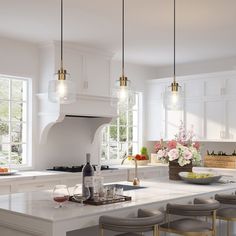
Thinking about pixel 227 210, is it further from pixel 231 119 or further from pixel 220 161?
pixel 231 119

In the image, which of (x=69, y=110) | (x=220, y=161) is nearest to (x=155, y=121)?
(x=220, y=161)

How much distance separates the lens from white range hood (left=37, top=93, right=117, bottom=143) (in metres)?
6.04

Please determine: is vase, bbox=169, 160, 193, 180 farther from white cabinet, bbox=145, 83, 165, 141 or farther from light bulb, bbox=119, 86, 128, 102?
white cabinet, bbox=145, 83, 165, 141

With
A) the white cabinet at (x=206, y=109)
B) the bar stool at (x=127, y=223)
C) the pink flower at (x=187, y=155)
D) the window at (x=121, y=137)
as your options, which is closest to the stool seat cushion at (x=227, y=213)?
the pink flower at (x=187, y=155)

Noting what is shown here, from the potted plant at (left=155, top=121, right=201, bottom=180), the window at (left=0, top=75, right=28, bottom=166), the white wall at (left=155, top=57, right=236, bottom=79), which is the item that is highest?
the white wall at (left=155, top=57, right=236, bottom=79)

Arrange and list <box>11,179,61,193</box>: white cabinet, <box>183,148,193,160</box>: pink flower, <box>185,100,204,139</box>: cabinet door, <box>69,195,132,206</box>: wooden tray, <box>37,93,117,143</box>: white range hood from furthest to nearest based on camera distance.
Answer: <box>185,100,204,139</box>: cabinet door
<box>37,93,117,143</box>: white range hood
<box>11,179,61,193</box>: white cabinet
<box>183,148,193,160</box>: pink flower
<box>69,195,132,206</box>: wooden tray

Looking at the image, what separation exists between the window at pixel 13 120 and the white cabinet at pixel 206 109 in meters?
2.61

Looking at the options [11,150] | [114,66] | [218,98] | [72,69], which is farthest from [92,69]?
[218,98]

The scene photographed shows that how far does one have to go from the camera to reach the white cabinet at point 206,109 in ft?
22.8

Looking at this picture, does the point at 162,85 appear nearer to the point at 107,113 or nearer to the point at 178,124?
the point at 178,124

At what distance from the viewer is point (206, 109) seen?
7207 mm

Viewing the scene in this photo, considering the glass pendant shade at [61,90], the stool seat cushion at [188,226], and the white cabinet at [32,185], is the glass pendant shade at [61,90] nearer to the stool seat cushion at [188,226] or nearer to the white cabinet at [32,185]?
the stool seat cushion at [188,226]

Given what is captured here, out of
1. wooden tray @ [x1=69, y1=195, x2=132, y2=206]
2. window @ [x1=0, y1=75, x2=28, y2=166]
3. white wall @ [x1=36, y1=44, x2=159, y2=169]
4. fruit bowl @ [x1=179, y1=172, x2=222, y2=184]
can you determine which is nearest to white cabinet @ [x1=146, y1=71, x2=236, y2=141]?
white wall @ [x1=36, y1=44, x2=159, y2=169]

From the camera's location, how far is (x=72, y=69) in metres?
6.29
